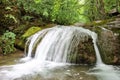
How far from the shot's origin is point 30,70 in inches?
269

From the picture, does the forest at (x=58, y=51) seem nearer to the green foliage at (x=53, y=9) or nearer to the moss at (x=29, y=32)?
the moss at (x=29, y=32)

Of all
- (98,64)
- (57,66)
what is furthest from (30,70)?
(98,64)

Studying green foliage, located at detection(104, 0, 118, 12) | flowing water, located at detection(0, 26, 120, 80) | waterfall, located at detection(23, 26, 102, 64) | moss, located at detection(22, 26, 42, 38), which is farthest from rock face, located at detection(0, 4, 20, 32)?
green foliage, located at detection(104, 0, 118, 12)

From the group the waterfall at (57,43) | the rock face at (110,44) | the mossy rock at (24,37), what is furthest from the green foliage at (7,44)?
the rock face at (110,44)

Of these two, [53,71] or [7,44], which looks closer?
[53,71]

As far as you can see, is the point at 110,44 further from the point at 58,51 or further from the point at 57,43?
the point at 57,43

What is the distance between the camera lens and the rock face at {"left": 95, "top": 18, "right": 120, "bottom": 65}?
777 centimetres

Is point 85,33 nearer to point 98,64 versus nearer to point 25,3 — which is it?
point 98,64

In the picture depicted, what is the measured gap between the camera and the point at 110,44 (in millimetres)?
8039

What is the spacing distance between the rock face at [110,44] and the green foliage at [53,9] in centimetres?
491

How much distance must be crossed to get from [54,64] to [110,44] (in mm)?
2472

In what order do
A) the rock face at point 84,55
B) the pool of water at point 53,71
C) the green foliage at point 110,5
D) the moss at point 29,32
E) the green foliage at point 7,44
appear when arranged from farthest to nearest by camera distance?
the green foliage at point 110,5 < the moss at point 29,32 < the green foliage at point 7,44 < the rock face at point 84,55 < the pool of water at point 53,71

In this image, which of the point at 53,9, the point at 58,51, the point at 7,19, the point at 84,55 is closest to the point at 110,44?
the point at 84,55

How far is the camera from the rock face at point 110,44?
777 cm
